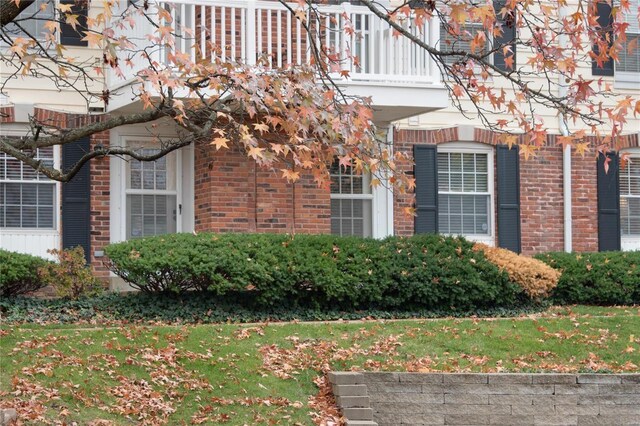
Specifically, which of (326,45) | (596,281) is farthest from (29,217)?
(596,281)

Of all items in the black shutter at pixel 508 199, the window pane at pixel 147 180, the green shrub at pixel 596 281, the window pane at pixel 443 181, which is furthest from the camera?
the black shutter at pixel 508 199

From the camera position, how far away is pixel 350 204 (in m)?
18.2

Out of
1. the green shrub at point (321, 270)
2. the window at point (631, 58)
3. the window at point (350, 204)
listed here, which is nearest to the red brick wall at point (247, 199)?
the window at point (350, 204)

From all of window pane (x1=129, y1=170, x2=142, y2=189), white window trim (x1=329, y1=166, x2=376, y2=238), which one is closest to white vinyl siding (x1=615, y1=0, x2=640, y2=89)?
white window trim (x1=329, y1=166, x2=376, y2=238)

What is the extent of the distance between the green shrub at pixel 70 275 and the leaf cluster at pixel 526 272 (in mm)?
5631

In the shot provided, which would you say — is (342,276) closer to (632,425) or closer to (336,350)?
(336,350)

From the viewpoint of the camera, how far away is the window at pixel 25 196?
16312 mm

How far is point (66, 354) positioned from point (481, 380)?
4.41 meters

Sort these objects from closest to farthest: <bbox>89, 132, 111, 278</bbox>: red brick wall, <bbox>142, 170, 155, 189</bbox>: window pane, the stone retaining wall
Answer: the stone retaining wall < <bbox>89, 132, 111, 278</bbox>: red brick wall < <bbox>142, 170, 155, 189</bbox>: window pane

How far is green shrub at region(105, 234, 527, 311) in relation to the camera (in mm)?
14844

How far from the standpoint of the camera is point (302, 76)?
9.91m

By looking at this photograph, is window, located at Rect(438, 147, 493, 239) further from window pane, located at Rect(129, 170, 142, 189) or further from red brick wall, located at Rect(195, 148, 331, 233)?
window pane, located at Rect(129, 170, 142, 189)

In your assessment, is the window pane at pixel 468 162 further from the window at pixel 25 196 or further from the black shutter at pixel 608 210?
the window at pixel 25 196

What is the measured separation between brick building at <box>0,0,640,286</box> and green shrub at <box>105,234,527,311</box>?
1.26 metres
